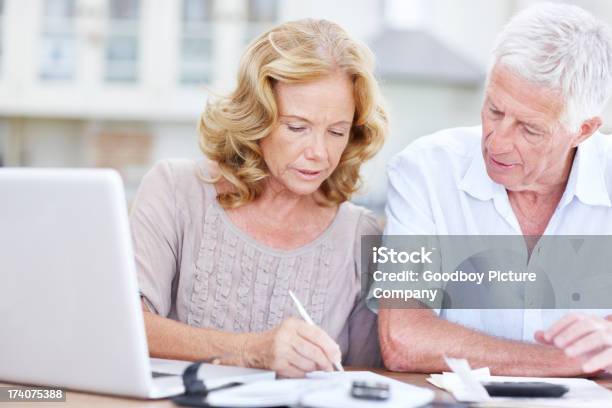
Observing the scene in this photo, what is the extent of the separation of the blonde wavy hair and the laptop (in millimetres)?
576

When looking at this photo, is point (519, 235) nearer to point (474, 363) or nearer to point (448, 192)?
point (448, 192)

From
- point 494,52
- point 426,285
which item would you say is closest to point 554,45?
point 494,52

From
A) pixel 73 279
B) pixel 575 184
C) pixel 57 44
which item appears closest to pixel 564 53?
pixel 575 184

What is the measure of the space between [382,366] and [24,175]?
829mm

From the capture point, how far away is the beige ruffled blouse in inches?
64.1

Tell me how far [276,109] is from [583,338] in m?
0.63

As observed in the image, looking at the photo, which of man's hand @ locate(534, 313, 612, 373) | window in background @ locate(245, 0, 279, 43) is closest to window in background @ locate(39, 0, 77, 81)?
window in background @ locate(245, 0, 279, 43)

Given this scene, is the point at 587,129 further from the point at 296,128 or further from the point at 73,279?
the point at 73,279

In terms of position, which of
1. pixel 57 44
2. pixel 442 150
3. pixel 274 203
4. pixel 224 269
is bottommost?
pixel 57 44

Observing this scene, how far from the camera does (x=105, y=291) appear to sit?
1.05 meters

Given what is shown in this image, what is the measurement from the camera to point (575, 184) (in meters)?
1.67

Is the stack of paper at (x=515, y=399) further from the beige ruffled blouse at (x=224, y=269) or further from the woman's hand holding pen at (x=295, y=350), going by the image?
the beige ruffled blouse at (x=224, y=269)

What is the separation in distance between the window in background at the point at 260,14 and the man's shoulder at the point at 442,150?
4.63m

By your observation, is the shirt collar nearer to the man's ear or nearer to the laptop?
the man's ear
